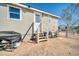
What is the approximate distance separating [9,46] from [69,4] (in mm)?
3177

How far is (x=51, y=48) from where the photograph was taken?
300 inches

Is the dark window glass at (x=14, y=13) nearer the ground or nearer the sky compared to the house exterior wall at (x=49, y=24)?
nearer the sky

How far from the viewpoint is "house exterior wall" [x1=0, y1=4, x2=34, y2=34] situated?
784cm

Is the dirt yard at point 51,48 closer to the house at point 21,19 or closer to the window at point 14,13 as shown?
the house at point 21,19

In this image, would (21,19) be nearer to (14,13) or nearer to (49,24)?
(14,13)

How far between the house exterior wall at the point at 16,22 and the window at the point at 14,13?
0.73 ft

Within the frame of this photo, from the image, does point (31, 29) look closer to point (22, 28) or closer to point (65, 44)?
point (22, 28)

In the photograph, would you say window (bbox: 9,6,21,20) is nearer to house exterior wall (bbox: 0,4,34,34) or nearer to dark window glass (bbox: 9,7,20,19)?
dark window glass (bbox: 9,7,20,19)

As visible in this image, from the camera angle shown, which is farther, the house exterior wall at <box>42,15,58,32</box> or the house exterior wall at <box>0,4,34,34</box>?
the house exterior wall at <box>42,15,58,32</box>

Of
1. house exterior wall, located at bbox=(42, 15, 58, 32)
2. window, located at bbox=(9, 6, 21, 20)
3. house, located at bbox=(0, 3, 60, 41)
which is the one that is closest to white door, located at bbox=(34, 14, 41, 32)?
house, located at bbox=(0, 3, 60, 41)

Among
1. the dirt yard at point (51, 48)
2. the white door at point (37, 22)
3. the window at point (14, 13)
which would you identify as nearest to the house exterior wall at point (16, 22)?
the window at point (14, 13)

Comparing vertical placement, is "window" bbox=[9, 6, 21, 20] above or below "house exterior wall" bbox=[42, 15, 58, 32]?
above

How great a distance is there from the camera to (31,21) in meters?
9.52

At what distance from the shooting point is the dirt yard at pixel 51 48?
6984 mm
